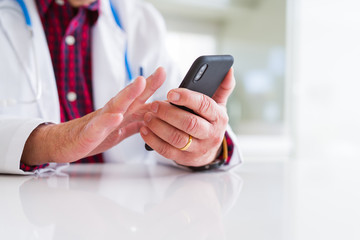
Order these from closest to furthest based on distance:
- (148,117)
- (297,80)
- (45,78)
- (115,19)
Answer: (148,117), (45,78), (115,19), (297,80)

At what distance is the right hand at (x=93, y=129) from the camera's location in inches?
21.0

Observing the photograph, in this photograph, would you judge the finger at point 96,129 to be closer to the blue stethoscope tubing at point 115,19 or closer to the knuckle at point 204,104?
the knuckle at point 204,104

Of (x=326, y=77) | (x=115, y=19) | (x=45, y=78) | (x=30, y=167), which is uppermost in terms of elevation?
(x=115, y=19)

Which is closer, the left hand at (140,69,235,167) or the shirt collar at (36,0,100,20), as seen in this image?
the left hand at (140,69,235,167)

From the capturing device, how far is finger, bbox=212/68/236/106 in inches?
25.9

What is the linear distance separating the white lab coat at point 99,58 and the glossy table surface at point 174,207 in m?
0.19

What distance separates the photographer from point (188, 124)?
2.00 ft

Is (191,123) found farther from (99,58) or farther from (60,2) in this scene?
(60,2)

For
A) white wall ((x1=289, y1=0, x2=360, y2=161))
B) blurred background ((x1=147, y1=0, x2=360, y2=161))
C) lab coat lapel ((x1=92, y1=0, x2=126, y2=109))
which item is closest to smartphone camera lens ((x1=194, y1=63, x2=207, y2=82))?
lab coat lapel ((x1=92, y1=0, x2=126, y2=109))

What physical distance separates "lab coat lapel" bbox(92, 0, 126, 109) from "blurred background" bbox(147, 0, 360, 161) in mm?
1694

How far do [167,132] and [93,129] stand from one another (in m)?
0.15

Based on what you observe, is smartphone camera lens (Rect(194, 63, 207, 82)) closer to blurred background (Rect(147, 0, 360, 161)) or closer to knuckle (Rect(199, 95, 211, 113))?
knuckle (Rect(199, 95, 211, 113))

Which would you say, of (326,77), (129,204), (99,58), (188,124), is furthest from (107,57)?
(326,77)

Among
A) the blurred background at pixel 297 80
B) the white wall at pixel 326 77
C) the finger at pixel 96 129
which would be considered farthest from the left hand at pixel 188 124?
the white wall at pixel 326 77
